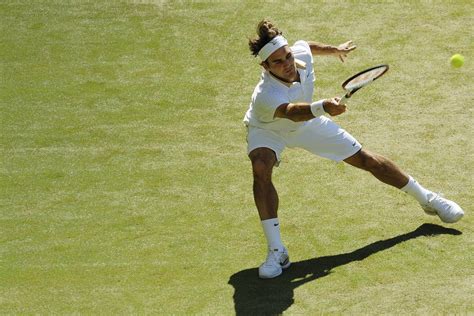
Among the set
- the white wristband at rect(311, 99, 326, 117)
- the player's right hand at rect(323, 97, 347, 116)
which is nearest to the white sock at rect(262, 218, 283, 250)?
the white wristband at rect(311, 99, 326, 117)

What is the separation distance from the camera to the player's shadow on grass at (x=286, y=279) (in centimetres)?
903

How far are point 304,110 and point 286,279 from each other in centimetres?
146

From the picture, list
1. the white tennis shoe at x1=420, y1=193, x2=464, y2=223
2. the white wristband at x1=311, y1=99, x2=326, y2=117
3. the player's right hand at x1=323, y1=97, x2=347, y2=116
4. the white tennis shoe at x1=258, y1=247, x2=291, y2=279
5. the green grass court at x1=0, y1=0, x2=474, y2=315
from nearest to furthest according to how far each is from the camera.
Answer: the player's right hand at x1=323, y1=97, x2=347, y2=116, the white wristband at x1=311, y1=99, x2=326, y2=117, the green grass court at x1=0, y1=0, x2=474, y2=315, the white tennis shoe at x1=258, y1=247, x2=291, y2=279, the white tennis shoe at x1=420, y1=193, x2=464, y2=223

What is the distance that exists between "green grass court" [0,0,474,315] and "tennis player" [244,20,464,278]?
0.27 metres

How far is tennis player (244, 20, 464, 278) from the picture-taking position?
951 centimetres

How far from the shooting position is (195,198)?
36.1 ft

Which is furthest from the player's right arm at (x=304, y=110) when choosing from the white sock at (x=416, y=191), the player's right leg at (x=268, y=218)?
the white sock at (x=416, y=191)

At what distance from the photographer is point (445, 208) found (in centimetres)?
1000

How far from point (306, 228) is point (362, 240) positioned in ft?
1.90

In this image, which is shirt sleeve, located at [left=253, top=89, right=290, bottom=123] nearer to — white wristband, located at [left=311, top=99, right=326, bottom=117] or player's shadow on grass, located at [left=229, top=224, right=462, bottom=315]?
white wristband, located at [left=311, top=99, right=326, bottom=117]

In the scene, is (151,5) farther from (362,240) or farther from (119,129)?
(362,240)

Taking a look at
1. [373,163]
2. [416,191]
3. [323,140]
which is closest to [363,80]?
[323,140]

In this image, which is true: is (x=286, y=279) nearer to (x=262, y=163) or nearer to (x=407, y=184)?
(x=262, y=163)

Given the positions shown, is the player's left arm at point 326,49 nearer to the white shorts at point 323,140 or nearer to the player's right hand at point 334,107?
the white shorts at point 323,140
